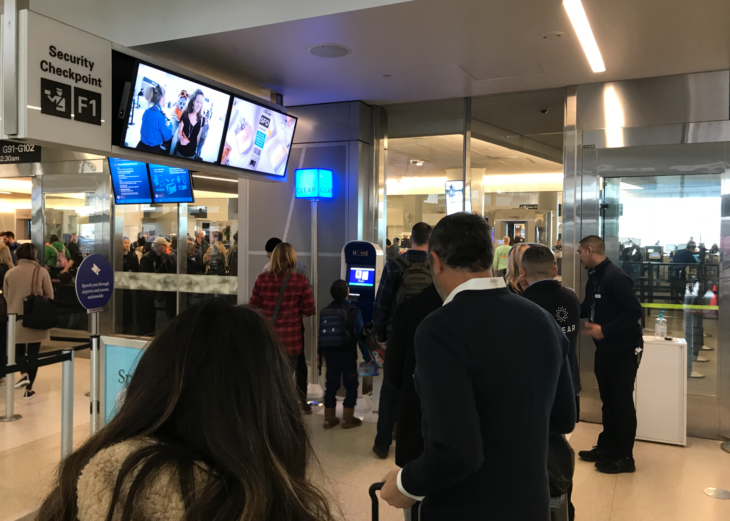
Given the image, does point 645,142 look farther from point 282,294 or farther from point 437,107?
point 282,294

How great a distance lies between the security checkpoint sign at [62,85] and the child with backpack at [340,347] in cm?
227

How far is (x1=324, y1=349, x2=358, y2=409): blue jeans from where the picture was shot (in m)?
5.23

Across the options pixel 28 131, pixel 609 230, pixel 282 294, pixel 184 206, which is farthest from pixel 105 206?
pixel 609 230

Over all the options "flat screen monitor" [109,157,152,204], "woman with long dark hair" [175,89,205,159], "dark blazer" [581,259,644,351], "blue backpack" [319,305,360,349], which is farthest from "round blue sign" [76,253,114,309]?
"dark blazer" [581,259,644,351]

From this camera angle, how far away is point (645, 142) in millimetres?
5598

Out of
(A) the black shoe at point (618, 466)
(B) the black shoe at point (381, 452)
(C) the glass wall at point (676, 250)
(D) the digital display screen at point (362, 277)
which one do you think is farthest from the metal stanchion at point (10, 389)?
(C) the glass wall at point (676, 250)

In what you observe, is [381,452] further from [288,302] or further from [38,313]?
[38,313]

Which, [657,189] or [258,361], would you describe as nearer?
[258,361]

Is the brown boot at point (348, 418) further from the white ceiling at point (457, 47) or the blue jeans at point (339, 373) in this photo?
the white ceiling at point (457, 47)

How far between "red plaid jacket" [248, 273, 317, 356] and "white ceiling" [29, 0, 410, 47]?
2.04 metres

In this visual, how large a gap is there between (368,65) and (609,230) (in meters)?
2.86

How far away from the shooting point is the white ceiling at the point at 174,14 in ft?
13.6

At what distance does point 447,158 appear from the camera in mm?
6742

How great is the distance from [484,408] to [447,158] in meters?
5.39
